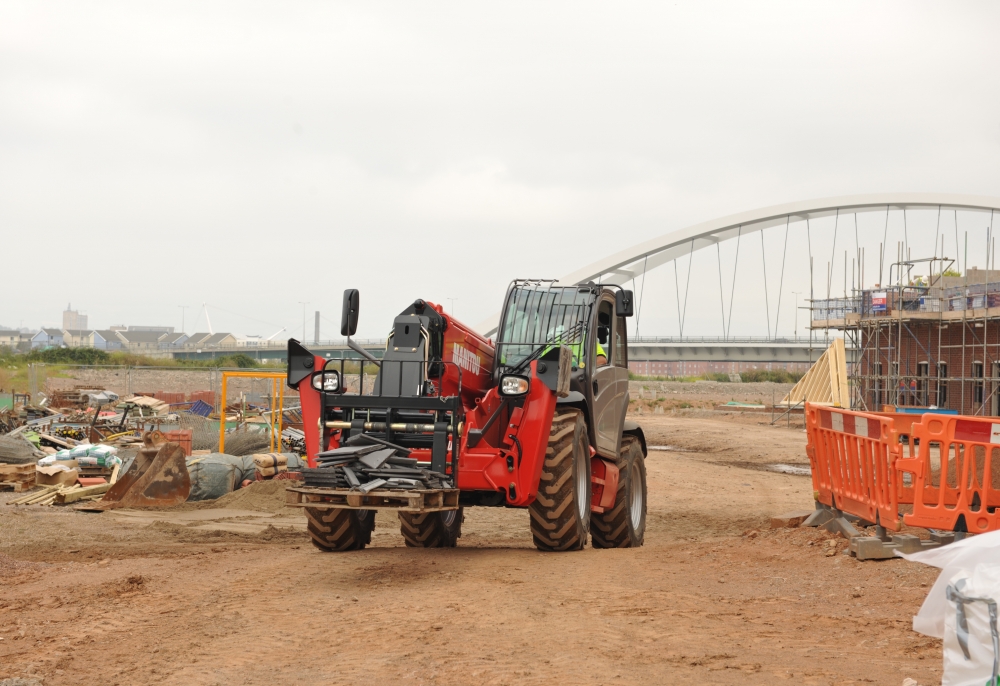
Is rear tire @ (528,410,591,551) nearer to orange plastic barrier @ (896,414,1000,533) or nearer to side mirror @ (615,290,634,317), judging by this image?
side mirror @ (615,290,634,317)

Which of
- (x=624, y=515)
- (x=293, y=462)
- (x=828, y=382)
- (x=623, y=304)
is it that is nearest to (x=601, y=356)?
(x=623, y=304)

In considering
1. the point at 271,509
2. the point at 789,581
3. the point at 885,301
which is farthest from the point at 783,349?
the point at 789,581

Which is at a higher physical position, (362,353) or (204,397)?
(362,353)

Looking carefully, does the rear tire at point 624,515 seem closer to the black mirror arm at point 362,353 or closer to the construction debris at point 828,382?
the black mirror arm at point 362,353

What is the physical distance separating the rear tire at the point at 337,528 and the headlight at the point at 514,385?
1.88 meters

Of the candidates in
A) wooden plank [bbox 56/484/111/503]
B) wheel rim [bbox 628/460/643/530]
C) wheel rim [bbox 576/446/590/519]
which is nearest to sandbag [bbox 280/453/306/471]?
wooden plank [bbox 56/484/111/503]

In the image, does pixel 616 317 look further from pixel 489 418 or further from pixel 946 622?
pixel 946 622

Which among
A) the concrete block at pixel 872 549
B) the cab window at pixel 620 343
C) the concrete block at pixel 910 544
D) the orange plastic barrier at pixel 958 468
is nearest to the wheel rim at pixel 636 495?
the cab window at pixel 620 343

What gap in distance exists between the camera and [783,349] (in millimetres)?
58312

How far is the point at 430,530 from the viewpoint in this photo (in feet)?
33.8

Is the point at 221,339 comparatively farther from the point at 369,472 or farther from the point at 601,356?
the point at 369,472

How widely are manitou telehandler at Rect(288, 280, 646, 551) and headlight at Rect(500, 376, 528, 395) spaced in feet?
0.04

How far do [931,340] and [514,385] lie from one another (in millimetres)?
31218

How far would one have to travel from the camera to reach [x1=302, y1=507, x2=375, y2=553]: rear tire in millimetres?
8914
